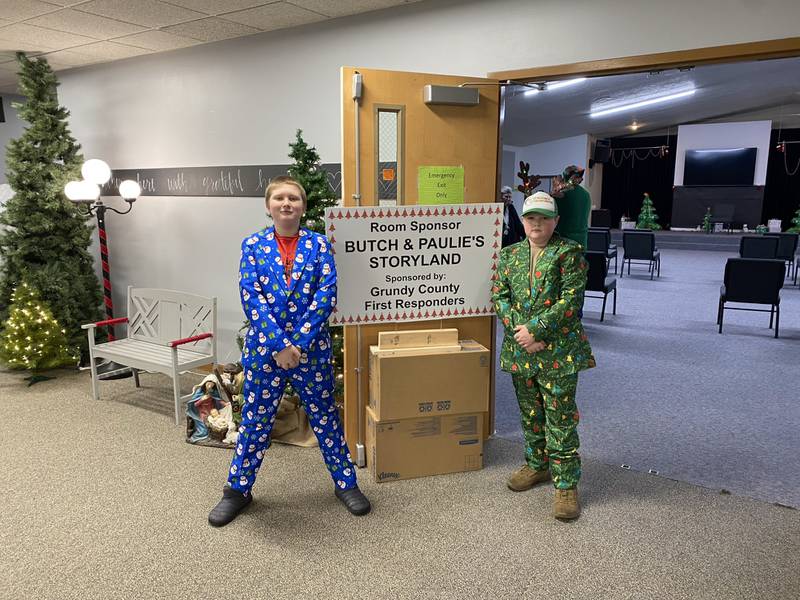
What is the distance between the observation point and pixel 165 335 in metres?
4.53

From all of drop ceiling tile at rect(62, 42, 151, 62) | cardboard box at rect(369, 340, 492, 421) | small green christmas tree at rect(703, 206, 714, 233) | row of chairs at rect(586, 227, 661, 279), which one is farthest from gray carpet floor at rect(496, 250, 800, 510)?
small green christmas tree at rect(703, 206, 714, 233)

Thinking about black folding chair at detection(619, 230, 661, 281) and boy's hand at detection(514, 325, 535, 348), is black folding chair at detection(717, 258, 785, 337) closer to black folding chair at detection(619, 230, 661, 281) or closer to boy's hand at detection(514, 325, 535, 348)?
black folding chair at detection(619, 230, 661, 281)

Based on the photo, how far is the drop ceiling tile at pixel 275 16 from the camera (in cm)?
367

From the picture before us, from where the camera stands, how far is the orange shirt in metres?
2.61

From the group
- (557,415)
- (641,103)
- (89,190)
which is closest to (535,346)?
(557,415)

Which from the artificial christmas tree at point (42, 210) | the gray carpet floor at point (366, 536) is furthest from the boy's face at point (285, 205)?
the artificial christmas tree at point (42, 210)

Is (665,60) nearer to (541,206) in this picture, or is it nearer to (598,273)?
(541,206)

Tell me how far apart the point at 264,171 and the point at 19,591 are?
10.3 ft

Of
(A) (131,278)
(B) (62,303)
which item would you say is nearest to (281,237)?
(B) (62,303)

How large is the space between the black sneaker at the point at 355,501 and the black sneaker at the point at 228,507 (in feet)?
1.55

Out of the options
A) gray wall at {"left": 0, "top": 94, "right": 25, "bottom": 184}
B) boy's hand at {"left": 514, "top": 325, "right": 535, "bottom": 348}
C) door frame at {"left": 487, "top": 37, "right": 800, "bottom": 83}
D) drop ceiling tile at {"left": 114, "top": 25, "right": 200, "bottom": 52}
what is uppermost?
drop ceiling tile at {"left": 114, "top": 25, "right": 200, "bottom": 52}

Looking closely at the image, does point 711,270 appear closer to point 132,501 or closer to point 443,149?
point 443,149

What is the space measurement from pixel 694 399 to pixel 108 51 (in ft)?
17.9

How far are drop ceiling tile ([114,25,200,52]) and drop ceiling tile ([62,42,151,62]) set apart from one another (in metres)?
0.14
